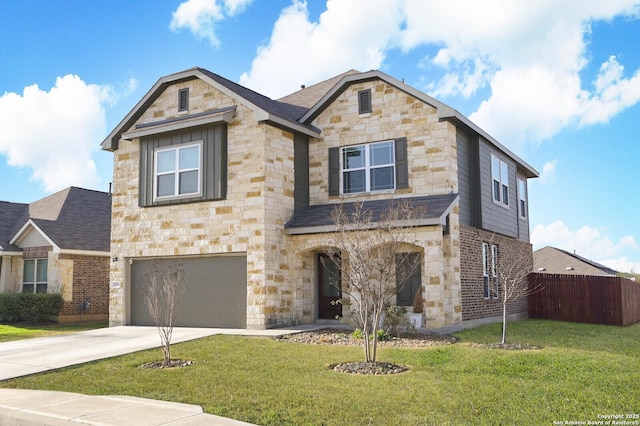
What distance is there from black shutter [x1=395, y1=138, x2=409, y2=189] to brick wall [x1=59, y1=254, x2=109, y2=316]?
13.3m

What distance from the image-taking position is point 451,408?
282 inches

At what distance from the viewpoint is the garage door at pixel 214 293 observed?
16531 millimetres

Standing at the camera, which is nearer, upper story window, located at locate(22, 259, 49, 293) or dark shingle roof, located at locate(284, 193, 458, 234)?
dark shingle roof, located at locate(284, 193, 458, 234)

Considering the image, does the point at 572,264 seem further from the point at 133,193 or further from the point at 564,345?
the point at 133,193

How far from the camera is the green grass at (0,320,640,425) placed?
23.0 ft

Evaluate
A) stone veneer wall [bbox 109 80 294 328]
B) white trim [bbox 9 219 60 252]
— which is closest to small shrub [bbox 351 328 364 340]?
stone veneer wall [bbox 109 80 294 328]

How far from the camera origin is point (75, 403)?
313 inches

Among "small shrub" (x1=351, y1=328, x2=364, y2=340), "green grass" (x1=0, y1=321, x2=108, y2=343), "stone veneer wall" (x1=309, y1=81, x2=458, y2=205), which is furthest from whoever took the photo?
"green grass" (x1=0, y1=321, x2=108, y2=343)

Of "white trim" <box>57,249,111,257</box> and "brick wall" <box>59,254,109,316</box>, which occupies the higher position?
"white trim" <box>57,249,111,257</box>

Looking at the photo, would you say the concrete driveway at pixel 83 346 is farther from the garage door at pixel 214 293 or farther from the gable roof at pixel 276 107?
the gable roof at pixel 276 107

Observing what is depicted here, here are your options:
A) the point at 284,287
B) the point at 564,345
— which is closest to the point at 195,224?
the point at 284,287

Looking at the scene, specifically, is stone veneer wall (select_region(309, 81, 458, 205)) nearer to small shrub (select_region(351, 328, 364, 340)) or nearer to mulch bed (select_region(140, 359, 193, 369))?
small shrub (select_region(351, 328, 364, 340))

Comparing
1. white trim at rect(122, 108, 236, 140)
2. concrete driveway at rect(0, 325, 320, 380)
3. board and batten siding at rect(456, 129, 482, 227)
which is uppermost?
white trim at rect(122, 108, 236, 140)

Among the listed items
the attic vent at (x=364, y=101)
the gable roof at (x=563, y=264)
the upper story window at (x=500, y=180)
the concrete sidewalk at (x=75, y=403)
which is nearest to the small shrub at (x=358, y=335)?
the concrete sidewalk at (x=75, y=403)
